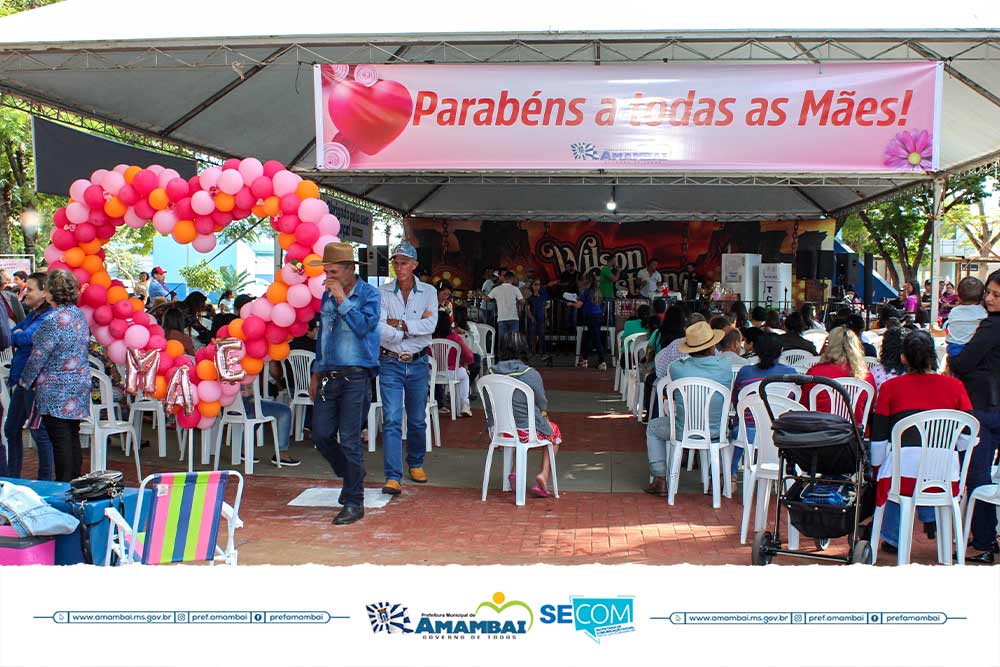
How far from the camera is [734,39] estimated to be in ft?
22.9

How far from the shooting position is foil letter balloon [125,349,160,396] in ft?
22.6

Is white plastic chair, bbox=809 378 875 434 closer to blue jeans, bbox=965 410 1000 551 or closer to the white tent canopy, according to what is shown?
blue jeans, bbox=965 410 1000 551

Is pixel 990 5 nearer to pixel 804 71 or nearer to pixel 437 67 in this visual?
pixel 804 71

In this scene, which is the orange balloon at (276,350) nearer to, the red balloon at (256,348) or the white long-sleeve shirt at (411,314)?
the red balloon at (256,348)

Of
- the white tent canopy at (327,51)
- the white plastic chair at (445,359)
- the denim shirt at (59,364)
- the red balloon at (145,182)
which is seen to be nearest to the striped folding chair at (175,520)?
the denim shirt at (59,364)

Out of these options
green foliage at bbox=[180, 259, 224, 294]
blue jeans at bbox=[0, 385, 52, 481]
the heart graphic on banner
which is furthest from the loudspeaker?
green foliage at bbox=[180, 259, 224, 294]

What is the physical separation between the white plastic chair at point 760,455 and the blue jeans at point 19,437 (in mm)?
4478

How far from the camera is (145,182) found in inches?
275

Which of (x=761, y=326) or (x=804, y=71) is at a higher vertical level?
(x=804, y=71)

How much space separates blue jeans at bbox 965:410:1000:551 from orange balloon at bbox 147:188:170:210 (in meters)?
5.65

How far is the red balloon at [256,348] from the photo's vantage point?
22.6 ft
